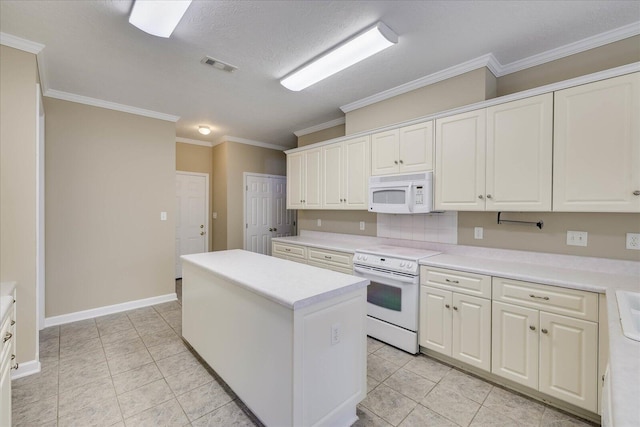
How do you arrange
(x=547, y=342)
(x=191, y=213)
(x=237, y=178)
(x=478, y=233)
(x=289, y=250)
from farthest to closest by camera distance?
1. (x=191, y=213)
2. (x=237, y=178)
3. (x=289, y=250)
4. (x=478, y=233)
5. (x=547, y=342)

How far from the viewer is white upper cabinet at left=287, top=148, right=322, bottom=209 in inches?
162

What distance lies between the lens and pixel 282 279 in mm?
1851

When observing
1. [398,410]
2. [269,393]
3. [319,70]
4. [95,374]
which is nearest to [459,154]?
[319,70]

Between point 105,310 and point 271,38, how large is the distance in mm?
3749

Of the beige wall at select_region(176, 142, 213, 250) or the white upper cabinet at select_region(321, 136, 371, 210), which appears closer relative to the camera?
the white upper cabinet at select_region(321, 136, 371, 210)

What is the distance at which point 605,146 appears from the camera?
1948mm

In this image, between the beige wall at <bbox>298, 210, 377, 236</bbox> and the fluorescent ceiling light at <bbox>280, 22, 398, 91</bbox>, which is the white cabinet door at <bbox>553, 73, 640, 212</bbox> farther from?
the beige wall at <bbox>298, 210, 377, 236</bbox>

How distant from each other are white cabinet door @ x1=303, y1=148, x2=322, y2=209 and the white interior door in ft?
8.12

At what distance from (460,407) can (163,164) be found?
4.33 meters

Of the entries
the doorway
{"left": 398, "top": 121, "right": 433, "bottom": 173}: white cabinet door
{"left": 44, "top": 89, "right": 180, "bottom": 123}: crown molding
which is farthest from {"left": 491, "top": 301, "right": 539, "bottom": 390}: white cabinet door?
{"left": 44, "top": 89, "right": 180, "bottom": 123}: crown molding

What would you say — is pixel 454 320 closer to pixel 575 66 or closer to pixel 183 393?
pixel 183 393

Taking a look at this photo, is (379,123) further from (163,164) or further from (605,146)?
(163,164)

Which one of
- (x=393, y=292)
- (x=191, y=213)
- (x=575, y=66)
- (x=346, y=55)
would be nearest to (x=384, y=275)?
(x=393, y=292)

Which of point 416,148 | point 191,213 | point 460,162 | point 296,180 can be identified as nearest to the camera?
point 460,162
